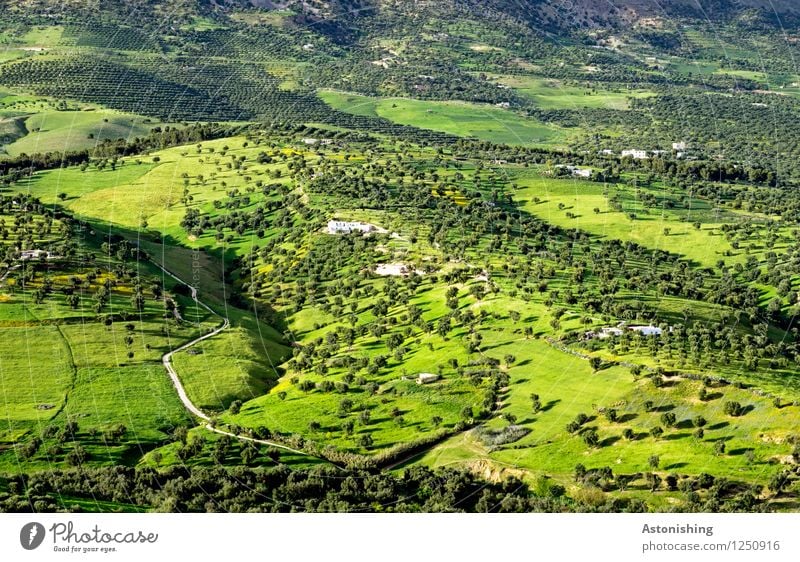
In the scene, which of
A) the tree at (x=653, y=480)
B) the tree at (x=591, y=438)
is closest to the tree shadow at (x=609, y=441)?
the tree at (x=591, y=438)

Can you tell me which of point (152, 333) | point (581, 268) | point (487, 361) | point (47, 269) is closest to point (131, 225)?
point (47, 269)

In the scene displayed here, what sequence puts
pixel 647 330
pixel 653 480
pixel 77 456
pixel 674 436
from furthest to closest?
pixel 647 330 → pixel 77 456 → pixel 674 436 → pixel 653 480

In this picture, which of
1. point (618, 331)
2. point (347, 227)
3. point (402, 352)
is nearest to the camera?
point (618, 331)

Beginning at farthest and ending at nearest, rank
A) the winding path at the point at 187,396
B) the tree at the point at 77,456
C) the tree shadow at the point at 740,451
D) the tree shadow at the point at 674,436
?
the winding path at the point at 187,396, the tree at the point at 77,456, the tree shadow at the point at 674,436, the tree shadow at the point at 740,451

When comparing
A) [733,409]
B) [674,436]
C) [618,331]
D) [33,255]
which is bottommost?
[33,255]

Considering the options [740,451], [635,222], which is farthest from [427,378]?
[635,222]

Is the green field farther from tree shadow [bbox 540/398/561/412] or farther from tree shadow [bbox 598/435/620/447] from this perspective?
tree shadow [bbox 598/435/620/447]

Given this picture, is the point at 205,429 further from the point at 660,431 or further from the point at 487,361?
the point at 660,431

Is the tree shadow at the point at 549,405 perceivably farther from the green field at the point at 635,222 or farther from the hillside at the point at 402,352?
the green field at the point at 635,222

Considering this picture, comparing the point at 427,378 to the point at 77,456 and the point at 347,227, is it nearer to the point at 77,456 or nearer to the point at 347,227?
the point at 77,456
